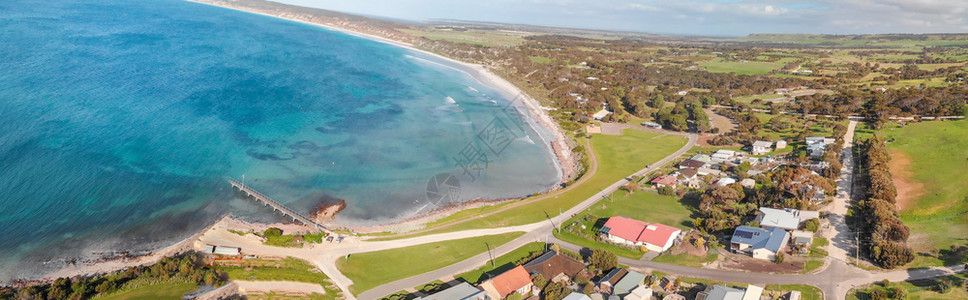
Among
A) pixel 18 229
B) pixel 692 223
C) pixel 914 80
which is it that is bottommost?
pixel 18 229

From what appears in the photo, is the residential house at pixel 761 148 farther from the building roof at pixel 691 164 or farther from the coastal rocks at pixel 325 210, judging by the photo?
the coastal rocks at pixel 325 210

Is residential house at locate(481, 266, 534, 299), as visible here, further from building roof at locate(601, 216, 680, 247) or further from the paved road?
building roof at locate(601, 216, 680, 247)

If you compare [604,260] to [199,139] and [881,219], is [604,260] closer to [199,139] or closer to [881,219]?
[881,219]

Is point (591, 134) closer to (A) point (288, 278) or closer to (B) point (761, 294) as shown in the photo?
(B) point (761, 294)

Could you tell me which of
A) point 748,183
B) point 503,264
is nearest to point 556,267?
point 503,264

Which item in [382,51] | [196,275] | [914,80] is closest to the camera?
[196,275]

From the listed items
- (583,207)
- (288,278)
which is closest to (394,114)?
(583,207)
